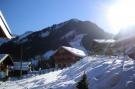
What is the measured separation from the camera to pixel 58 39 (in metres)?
122

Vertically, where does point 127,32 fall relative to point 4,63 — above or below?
above

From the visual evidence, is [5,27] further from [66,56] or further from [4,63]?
[66,56]

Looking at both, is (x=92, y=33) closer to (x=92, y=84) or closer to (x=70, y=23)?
(x=70, y=23)

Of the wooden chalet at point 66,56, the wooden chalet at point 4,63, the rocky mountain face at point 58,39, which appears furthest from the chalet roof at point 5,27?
the rocky mountain face at point 58,39

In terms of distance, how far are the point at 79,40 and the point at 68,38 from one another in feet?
21.2

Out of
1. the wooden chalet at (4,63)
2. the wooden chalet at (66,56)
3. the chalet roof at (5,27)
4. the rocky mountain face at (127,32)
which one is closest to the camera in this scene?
the chalet roof at (5,27)

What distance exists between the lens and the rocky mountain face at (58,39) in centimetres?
11719

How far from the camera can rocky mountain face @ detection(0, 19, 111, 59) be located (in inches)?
4614

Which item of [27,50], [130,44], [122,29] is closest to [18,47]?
[27,50]

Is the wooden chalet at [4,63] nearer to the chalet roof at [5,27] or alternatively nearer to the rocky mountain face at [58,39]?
the chalet roof at [5,27]

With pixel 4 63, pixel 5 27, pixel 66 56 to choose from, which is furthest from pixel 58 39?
pixel 5 27

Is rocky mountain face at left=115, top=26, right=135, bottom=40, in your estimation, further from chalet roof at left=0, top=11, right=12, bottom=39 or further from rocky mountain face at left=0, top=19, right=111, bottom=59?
rocky mountain face at left=0, top=19, right=111, bottom=59

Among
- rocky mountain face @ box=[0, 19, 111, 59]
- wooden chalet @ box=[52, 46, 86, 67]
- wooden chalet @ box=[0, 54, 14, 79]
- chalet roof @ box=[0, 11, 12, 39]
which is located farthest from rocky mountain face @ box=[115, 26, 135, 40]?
rocky mountain face @ box=[0, 19, 111, 59]

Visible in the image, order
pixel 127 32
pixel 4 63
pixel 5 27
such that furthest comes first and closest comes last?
pixel 127 32 → pixel 4 63 → pixel 5 27
